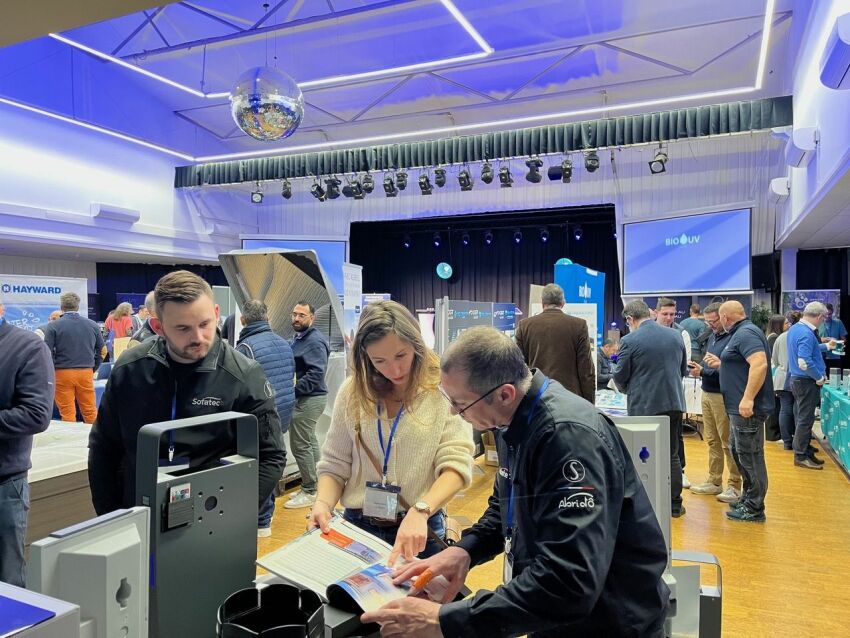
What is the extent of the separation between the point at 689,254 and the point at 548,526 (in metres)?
8.29

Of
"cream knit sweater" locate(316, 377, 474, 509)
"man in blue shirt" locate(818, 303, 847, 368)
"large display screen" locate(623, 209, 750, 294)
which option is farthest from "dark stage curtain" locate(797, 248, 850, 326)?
"cream knit sweater" locate(316, 377, 474, 509)

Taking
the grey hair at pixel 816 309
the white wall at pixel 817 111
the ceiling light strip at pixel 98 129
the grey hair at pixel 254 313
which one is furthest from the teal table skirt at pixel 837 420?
the ceiling light strip at pixel 98 129

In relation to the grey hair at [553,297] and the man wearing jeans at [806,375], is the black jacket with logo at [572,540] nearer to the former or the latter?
the grey hair at [553,297]

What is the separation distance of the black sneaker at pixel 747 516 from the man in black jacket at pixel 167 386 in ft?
12.7

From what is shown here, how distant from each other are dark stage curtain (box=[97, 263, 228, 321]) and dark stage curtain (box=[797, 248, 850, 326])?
1047 centimetres

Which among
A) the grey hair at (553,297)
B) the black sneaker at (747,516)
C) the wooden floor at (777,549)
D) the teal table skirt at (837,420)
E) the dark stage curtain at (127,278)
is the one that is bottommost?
the wooden floor at (777,549)

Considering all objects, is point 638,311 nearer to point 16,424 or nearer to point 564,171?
point 16,424

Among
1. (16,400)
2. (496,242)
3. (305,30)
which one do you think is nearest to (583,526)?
(16,400)

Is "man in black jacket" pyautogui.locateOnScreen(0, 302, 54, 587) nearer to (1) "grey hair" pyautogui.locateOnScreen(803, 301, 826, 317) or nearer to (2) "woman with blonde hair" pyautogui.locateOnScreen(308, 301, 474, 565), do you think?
(2) "woman with blonde hair" pyautogui.locateOnScreen(308, 301, 474, 565)

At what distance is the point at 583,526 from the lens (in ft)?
3.42

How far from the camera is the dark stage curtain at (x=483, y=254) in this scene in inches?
487

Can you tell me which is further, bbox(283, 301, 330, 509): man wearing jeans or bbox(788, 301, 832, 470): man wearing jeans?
bbox(788, 301, 832, 470): man wearing jeans

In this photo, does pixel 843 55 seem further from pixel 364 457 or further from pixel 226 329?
pixel 226 329

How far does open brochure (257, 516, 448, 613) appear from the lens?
44.4 inches
